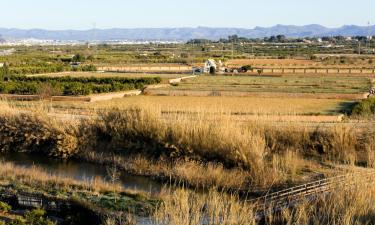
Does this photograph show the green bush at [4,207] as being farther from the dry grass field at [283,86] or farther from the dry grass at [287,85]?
the dry grass at [287,85]

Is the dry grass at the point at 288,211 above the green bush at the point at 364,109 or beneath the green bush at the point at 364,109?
above

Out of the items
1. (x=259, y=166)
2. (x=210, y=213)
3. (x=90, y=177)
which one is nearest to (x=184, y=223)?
(x=210, y=213)

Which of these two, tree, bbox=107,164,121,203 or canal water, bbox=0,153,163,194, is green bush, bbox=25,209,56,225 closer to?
tree, bbox=107,164,121,203

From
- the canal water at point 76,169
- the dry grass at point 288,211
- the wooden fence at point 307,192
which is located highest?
the dry grass at point 288,211

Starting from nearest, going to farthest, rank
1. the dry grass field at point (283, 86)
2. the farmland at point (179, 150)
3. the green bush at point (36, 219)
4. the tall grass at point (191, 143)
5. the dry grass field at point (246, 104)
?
the green bush at point (36, 219) → the farmland at point (179, 150) → the tall grass at point (191, 143) → the dry grass field at point (246, 104) → the dry grass field at point (283, 86)

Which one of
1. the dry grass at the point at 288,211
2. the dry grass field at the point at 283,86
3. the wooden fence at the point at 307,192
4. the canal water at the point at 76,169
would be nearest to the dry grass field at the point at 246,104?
the dry grass field at the point at 283,86

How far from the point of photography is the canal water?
1839 cm

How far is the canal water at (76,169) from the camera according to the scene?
60.3ft

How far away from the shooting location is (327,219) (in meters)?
10.8

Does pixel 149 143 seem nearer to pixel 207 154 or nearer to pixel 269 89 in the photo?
pixel 207 154

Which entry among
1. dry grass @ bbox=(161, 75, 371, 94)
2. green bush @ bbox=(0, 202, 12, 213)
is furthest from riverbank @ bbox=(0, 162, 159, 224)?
dry grass @ bbox=(161, 75, 371, 94)

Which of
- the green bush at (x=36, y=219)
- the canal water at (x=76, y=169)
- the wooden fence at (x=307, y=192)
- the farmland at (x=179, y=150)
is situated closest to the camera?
the green bush at (x=36, y=219)

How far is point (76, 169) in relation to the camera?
2073 centimetres

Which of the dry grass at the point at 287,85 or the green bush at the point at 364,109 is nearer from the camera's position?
the green bush at the point at 364,109
